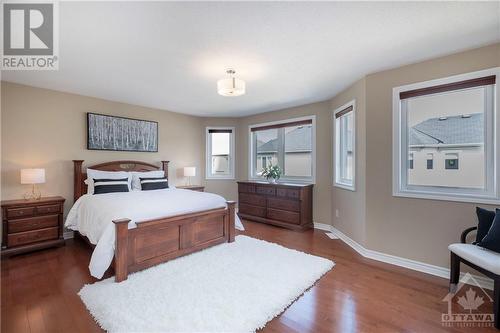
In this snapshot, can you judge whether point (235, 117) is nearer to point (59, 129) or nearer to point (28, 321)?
point (59, 129)

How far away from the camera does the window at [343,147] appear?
3.80m

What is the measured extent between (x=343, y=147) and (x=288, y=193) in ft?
4.35

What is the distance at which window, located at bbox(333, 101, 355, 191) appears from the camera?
3.80 meters

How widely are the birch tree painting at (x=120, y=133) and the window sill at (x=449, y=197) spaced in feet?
14.8

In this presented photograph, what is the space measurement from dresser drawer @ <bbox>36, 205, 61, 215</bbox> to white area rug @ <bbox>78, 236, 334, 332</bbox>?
1.74 meters

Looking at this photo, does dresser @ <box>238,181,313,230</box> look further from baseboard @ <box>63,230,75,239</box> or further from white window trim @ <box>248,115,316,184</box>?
baseboard @ <box>63,230,75,239</box>

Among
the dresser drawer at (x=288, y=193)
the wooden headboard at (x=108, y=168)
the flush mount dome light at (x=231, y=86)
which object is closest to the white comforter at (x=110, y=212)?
the wooden headboard at (x=108, y=168)

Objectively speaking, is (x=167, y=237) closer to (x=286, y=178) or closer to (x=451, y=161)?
(x=286, y=178)

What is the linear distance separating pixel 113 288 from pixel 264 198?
3.13 metres

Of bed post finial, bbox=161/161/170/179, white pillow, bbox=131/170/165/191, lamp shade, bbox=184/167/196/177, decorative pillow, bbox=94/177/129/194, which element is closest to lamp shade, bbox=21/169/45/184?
decorative pillow, bbox=94/177/129/194

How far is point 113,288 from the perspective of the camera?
2.22 m

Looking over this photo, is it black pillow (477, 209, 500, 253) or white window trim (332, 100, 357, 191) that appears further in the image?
white window trim (332, 100, 357, 191)

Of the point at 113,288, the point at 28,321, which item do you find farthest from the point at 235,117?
the point at 28,321

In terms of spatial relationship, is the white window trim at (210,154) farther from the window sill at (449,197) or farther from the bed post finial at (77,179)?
the window sill at (449,197)
